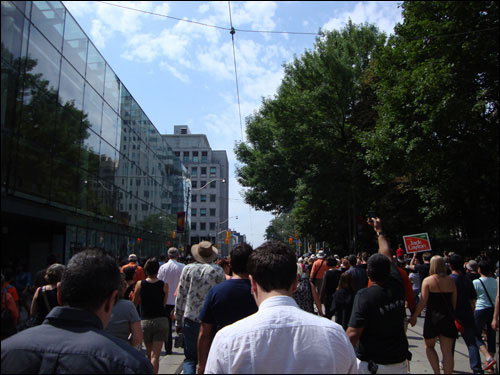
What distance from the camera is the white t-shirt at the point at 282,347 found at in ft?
5.68

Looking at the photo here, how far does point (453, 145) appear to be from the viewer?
18766 mm

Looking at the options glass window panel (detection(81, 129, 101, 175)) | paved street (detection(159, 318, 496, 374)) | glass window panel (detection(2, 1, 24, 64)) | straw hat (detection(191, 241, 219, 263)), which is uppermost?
glass window panel (detection(2, 1, 24, 64))

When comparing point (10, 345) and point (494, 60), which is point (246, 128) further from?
point (10, 345)

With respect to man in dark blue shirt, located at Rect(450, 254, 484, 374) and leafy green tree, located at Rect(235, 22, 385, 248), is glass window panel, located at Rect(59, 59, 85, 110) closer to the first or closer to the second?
leafy green tree, located at Rect(235, 22, 385, 248)

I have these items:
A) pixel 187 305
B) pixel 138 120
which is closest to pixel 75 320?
pixel 187 305

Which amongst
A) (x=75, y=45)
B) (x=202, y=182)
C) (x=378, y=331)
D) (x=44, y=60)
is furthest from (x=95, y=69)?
(x=202, y=182)

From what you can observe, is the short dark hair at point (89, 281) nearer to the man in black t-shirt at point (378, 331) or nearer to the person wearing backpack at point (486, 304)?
the man in black t-shirt at point (378, 331)

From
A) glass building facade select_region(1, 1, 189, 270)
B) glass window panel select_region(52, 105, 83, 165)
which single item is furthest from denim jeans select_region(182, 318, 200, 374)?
glass window panel select_region(52, 105, 83, 165)

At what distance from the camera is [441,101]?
54.6 ft

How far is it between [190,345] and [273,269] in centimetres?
304

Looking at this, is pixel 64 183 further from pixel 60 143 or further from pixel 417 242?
pixel 417 242

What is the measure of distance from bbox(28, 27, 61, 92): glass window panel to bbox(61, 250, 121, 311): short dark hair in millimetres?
14489

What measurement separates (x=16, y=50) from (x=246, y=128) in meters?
19.1

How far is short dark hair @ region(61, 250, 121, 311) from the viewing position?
1.84m
